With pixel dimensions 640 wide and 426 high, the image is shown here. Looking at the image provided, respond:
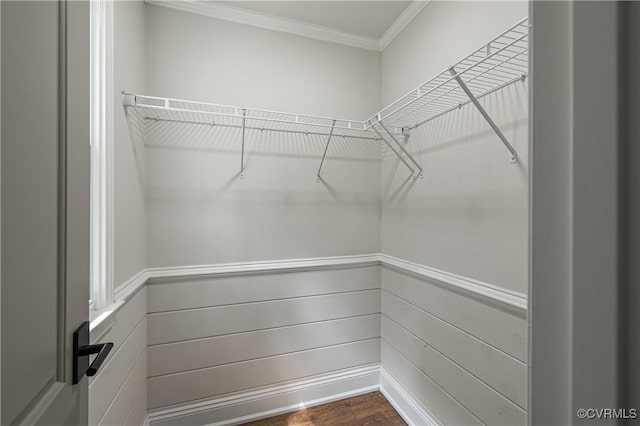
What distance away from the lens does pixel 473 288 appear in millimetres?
1189

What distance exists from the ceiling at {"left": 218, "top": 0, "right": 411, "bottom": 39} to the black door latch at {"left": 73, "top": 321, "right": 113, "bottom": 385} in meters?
1.78

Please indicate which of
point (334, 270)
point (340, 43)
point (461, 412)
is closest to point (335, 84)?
point (340, 43)

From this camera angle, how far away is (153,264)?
4.76 ft

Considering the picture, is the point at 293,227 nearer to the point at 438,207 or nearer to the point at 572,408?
the point at 438,207

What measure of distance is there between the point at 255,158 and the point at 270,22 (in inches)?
34.2

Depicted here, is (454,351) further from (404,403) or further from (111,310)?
(111,310)

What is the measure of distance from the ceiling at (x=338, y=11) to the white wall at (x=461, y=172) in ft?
0.52

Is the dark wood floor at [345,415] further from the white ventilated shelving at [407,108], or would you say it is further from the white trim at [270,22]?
the white trim at [270,22]

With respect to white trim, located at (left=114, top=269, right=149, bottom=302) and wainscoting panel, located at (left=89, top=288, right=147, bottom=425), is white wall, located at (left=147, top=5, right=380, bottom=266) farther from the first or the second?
wainscoting panel, located at (left=89, top=288, right=147, bottom=425)

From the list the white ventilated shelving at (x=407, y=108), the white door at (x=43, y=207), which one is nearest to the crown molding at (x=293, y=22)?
the white ventilated shelving at (x=407, y=108)

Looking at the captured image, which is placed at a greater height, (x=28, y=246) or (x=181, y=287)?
(x=28, y=246)

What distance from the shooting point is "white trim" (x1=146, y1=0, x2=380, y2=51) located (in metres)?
1.49

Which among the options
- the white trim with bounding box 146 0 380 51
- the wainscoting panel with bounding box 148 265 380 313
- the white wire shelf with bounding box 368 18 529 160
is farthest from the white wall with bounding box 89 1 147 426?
the white wire shelf with bounding box 368 18 529 160

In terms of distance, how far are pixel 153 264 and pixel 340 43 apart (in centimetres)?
186
